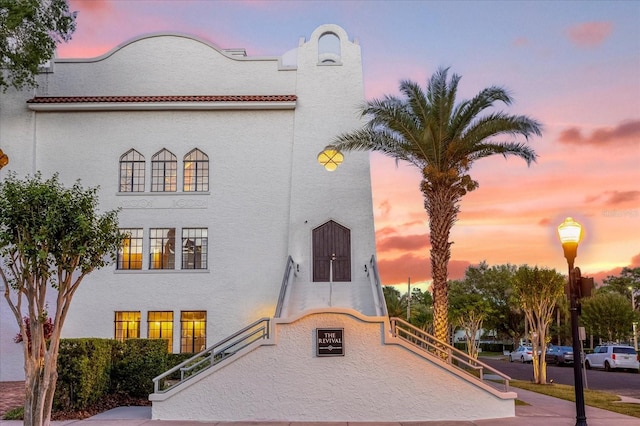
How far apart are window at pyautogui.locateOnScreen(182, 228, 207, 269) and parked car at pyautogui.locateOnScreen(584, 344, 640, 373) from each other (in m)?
23.2

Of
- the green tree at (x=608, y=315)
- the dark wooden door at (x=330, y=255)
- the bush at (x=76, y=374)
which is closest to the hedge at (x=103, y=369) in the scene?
the bush at (x=76, y=374)

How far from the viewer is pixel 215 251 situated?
2505 cm

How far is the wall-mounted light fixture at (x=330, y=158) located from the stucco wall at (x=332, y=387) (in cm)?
1042

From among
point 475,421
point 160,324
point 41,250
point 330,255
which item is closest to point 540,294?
point 330,255

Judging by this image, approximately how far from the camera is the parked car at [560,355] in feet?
136

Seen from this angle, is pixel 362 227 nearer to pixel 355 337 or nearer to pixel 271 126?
pixel 271 126

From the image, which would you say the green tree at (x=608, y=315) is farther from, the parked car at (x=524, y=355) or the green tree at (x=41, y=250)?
the green tree at (x=41, y=250)

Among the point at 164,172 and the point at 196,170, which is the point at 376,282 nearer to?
the point at 196,170

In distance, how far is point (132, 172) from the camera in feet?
84.8

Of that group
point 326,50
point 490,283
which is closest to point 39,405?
point 326,50

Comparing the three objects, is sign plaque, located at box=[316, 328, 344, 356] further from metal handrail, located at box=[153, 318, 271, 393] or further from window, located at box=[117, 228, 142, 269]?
window, located at box=[117, 228, 142, 269]

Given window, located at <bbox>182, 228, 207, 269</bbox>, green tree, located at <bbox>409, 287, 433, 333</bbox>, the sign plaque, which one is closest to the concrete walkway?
the sign plaque

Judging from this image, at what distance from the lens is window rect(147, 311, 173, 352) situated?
24.4 meters

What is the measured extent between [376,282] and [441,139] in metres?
5.84
